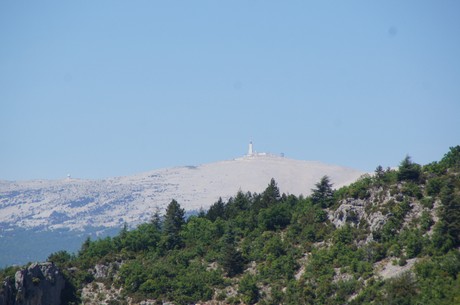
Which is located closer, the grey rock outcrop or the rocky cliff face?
the grey rock outcrop

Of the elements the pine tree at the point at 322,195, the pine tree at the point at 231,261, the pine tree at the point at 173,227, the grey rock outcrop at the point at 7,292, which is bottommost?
the grey rock outcrop at the point at 7,292

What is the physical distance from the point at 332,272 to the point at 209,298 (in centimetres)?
Result: 1630

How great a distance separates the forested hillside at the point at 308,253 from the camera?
93.6m

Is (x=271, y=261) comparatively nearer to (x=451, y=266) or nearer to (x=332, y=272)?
(x=332, y=272)

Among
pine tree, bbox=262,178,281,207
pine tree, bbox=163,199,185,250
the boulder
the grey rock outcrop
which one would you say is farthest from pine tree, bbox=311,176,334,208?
the grey rock outcrop

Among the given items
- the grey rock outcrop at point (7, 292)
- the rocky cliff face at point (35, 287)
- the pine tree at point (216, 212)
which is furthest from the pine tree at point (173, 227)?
the grey rock outcrop at point (7, 292)

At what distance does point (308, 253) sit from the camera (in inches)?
4247

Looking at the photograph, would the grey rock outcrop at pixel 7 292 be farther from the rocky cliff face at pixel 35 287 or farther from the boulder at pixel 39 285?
the boulder at pixel 39 285

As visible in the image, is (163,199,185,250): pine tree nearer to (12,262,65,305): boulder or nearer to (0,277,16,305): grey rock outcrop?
(12,262,65,305): boulder

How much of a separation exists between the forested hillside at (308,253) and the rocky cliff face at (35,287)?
198 centimetres

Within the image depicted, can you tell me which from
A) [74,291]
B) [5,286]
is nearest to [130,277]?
[74,291]

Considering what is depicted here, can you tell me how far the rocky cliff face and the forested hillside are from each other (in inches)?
77.8

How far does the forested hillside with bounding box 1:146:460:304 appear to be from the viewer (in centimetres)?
9356

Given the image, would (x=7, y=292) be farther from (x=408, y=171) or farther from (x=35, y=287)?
(x=408, y=171)
